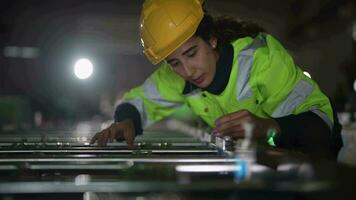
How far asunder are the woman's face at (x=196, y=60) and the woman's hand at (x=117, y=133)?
14.8 inches

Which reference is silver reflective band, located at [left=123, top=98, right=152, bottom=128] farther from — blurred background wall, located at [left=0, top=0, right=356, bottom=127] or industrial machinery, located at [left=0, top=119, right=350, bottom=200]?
blurred background wall, located at [left=0, top=0, right=356, bottom=127]

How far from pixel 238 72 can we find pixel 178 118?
5.26 meters

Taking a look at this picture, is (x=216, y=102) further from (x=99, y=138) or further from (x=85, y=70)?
(x=85, y=70)

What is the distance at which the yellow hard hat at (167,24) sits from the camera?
254 centimetres

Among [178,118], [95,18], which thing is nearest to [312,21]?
[178,118]

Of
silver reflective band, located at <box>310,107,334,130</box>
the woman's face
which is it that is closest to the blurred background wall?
the woman's face

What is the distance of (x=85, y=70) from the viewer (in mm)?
Result: 7457

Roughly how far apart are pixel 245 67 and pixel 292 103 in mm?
271

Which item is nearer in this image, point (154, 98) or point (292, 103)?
point (292, 103)

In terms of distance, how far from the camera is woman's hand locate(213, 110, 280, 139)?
205 centimetres

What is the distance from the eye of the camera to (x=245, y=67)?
2.47m

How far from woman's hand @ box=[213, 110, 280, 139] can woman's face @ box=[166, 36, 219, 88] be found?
439mm

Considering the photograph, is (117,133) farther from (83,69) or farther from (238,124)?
(83,69)

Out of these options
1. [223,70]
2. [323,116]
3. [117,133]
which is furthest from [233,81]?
[117,133]
